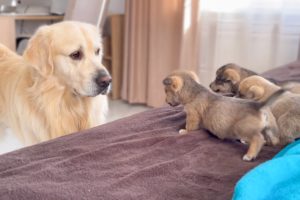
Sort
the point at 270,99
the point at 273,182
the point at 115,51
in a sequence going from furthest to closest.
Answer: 1. the point at 115,51
2. the point at 270,99
3. the point at 273,182

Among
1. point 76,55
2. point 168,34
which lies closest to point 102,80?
point 76,55

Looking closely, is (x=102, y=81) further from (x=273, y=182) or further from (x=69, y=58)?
(x=273, y=182)

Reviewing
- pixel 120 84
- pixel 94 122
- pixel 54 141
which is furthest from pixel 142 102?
pixel 54 141

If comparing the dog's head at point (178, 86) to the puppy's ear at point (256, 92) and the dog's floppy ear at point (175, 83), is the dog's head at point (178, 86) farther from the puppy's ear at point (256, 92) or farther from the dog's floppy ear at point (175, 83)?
the puppy's ear at point (256, 92)

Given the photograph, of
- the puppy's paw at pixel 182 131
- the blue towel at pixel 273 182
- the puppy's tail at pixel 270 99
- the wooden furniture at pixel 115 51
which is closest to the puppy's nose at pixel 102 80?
the puppy's paw at pixel 182 131

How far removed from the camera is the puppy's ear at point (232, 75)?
1.45m

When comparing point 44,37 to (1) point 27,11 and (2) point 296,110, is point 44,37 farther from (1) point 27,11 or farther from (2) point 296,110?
(1) point 27,11

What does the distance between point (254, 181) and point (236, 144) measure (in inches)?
15.0

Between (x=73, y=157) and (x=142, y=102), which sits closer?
(x=73, y=157)

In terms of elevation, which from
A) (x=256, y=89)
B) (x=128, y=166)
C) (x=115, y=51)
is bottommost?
(x=115, y=51)

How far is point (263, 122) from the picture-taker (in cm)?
95

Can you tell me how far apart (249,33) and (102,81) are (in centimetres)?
188

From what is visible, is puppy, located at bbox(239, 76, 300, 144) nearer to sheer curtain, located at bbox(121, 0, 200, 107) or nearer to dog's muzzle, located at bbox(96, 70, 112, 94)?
dog's muzzle, located at bbox(96, 70, 112, 94)

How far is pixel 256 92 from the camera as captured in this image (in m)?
1.16
